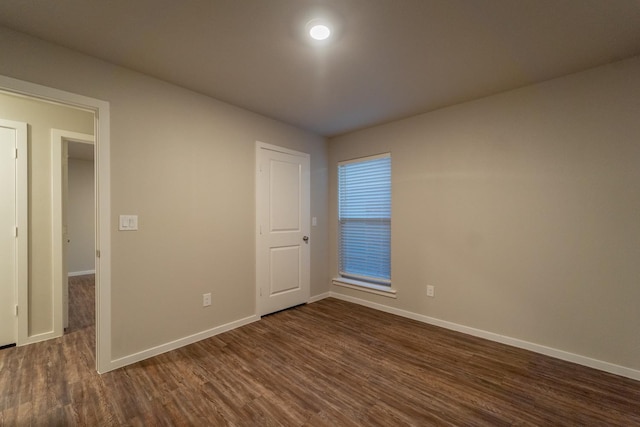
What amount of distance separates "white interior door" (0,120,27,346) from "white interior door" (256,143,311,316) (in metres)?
2.20

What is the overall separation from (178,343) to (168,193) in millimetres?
1409

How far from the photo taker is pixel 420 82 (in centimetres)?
243

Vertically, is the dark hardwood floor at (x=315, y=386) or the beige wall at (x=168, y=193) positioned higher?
the beige wall at (x=168, y=193)

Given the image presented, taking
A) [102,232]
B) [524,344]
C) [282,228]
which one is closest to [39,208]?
[102,232]

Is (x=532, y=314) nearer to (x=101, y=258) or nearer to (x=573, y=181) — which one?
(x=573, y=181)

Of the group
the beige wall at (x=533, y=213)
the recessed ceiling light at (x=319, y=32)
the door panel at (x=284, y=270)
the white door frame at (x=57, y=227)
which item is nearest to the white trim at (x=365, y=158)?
the beige wall at (x=533, y=213)

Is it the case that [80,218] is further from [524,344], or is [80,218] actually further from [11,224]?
[524,344]

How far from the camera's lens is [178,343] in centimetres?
251

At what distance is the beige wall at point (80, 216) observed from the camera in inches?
223

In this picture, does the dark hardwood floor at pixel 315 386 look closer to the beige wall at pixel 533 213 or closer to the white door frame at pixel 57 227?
the white door frame at pixel 57 227

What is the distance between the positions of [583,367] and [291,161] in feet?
11.5

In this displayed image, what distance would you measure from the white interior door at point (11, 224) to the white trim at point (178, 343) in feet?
4.25

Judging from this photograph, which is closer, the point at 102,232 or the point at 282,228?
the point at 102,232

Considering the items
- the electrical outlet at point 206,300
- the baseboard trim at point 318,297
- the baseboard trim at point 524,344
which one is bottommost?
the baseboard trim at point 318,297
